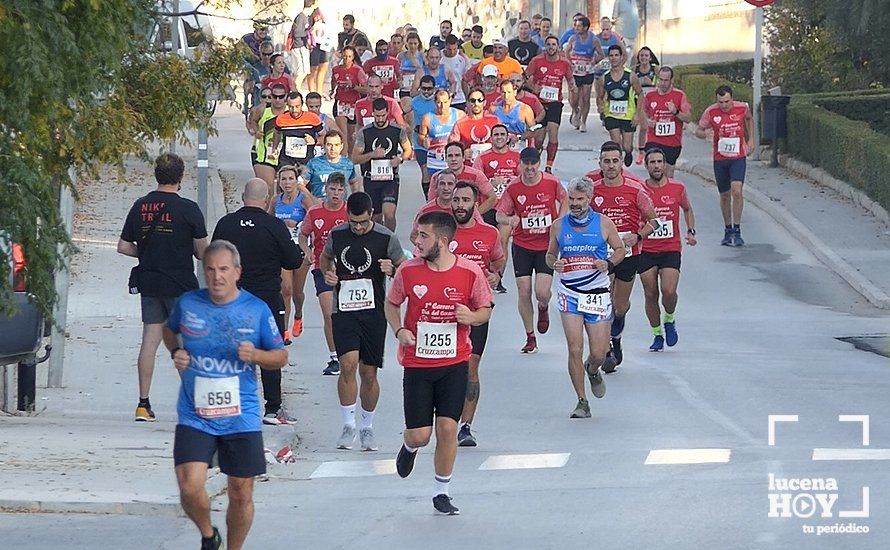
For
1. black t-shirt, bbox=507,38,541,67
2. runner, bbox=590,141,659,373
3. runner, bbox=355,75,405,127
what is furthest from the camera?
black t-shirt, bbox=507,38,541,67

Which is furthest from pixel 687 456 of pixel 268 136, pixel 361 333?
pixel 268 136

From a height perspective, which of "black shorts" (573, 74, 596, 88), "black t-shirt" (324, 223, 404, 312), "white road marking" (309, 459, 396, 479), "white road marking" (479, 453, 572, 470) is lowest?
"white road marking" (309, 459, 396, 479)

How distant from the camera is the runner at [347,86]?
26.2 m

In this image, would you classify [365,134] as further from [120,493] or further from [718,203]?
[120,493]

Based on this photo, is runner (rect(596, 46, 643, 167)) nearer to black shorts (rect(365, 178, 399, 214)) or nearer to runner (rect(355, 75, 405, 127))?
runner (rect(355, 75, 405, 127))

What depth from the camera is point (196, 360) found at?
8.40m

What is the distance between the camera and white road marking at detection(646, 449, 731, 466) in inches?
446

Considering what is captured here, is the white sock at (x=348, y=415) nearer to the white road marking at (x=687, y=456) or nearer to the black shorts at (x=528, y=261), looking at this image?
the white road marking at (x=687, y=456)

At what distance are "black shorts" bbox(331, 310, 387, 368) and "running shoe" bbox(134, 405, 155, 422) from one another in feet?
5.49

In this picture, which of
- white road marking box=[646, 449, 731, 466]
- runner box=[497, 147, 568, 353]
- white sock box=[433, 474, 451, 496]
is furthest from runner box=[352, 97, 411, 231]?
Result: white sock box=[433, 474, 451, 496]

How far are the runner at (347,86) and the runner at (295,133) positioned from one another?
523cm

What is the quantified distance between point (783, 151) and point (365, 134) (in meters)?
10.0

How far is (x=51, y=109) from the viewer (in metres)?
9.34

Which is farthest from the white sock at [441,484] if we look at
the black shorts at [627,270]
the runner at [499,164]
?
the runner at [499,164]
